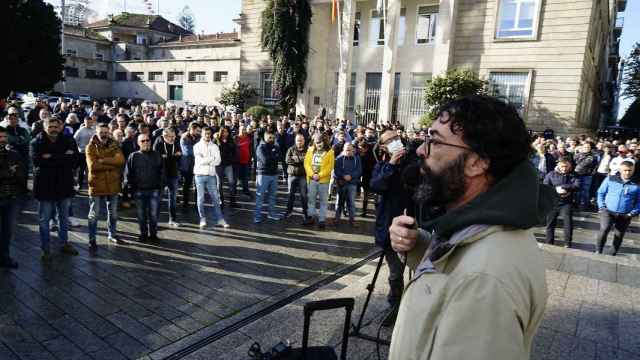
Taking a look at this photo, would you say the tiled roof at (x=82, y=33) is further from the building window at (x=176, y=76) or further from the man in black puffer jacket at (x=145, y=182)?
the man in black puffer jacket at (x=145, y=182)

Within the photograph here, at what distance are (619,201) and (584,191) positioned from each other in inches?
239

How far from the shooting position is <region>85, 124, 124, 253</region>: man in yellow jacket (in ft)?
21.9

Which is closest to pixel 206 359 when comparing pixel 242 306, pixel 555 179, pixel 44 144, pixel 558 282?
pixel 242 306

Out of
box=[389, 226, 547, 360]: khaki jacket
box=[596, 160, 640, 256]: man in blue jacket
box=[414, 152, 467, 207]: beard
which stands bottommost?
box=[596, 160, 640, 256]: man in blue jacket

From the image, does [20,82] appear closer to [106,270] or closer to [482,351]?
[106,270]

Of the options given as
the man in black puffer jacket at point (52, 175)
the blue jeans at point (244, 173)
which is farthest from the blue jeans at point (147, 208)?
the blue jeans at point (244, 173)

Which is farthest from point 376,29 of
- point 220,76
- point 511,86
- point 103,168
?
point 103,168

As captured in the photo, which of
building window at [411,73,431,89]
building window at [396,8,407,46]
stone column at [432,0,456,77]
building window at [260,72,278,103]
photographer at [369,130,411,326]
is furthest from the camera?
building window at [260,72,278,103]

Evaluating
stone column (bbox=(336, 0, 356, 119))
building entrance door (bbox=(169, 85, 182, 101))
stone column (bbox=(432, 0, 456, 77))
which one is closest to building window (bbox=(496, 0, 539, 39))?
stone column (bbox=(432, 0, 456, 77))

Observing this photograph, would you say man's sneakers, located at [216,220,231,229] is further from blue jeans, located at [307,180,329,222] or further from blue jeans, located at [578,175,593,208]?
blue jeans, located at [578,175,593,208]

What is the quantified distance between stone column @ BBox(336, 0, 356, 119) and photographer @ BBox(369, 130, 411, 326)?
2147 centimetres

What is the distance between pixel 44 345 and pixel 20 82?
30846 millimetres

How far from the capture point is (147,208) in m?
7.33

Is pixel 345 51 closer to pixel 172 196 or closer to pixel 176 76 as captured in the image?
pixel 172 196
